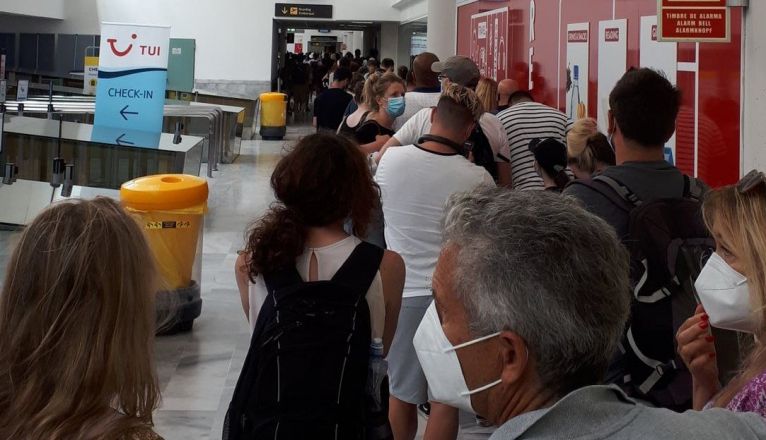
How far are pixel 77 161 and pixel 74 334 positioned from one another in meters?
9.51

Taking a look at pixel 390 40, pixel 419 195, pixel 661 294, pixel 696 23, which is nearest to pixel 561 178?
pixel 419 195

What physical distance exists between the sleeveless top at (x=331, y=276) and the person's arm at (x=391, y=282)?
Result: 2 centimetres

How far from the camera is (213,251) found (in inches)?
424

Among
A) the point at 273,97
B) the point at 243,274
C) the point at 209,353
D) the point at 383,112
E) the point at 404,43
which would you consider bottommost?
the point at 209,353

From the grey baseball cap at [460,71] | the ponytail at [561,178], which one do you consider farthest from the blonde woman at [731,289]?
the grey baseball cap at [460,71]

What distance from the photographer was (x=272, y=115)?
80.1 feet

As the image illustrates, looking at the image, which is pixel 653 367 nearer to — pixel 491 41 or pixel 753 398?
pixel 753 398

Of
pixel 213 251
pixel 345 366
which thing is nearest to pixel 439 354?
pixel 345 366

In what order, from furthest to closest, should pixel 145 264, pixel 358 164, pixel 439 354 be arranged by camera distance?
pixel 358 164
pixel 145 264
pixel 439 354

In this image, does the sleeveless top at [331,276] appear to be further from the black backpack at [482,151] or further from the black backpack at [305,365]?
the black backpack at [482,151]

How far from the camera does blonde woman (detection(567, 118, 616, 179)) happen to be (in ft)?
13.8

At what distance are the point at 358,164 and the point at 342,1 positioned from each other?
2566 centimetres

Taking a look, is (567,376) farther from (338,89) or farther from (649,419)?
(338,89)

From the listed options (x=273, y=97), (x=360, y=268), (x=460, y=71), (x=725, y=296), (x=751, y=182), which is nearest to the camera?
(x=751, y=182)
